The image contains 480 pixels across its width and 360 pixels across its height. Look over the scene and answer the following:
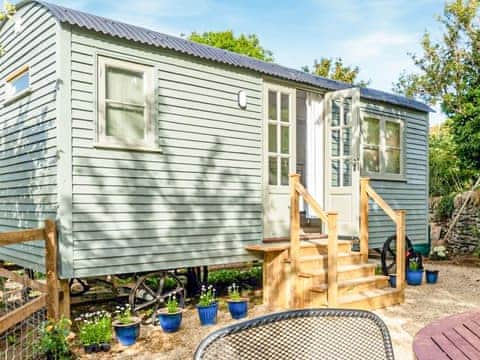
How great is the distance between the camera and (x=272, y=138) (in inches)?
241

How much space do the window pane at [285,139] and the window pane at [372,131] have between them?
1718 mm

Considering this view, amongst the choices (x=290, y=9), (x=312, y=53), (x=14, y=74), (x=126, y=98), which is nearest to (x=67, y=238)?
(x=126, y=98)

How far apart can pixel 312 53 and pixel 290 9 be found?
5.69 meters

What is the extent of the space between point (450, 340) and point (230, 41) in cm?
2294

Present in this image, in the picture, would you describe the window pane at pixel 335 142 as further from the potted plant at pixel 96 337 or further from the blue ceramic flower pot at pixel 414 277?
the potted plant at pixel 96 337

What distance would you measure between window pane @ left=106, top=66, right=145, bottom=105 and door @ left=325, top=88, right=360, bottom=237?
3.06 m

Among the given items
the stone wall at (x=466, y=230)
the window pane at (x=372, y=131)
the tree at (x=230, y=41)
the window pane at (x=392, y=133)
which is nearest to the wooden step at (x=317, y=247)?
the window pane at (x=372, y=131)

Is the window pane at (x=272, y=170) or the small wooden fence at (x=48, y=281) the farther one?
the window pane at (x=272, y=170)

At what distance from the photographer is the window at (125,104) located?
15.0 feet

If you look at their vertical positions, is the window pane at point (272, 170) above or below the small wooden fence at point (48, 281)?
above

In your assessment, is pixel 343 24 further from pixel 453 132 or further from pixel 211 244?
pixel 211 244

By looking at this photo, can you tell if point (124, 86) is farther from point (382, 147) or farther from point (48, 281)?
point (382, 147)

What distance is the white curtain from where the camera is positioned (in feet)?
22.2

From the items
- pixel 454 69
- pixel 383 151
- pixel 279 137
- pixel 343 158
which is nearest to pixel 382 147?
pixel 383 151
